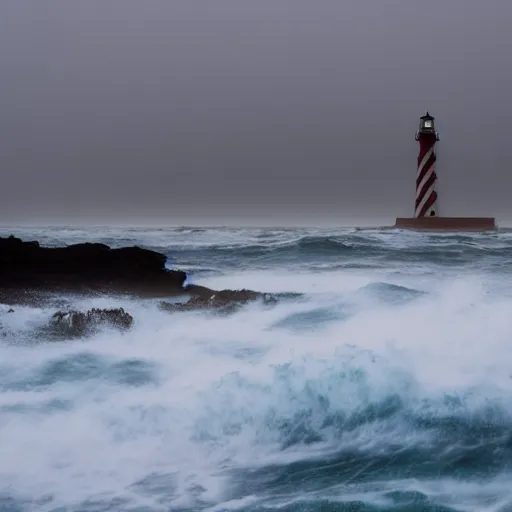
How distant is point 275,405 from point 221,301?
5.68 ft

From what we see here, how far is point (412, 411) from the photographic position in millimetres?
3348

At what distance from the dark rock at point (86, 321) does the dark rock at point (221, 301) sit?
0.39m

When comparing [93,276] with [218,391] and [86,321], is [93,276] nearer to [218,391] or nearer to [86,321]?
[86,321]

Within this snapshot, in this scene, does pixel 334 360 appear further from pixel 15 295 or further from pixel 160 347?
pixel 15 295

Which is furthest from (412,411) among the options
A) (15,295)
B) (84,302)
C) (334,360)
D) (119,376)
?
(15,295)

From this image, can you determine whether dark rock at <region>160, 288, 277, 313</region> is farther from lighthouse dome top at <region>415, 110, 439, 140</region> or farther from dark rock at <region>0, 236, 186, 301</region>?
lighthouse dome top at <region>415, 110, 439, 140</region>

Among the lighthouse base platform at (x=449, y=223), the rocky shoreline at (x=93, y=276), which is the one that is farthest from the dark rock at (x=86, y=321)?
the lighthouse base platform at (x=449, y=223)

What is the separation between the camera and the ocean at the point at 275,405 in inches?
106

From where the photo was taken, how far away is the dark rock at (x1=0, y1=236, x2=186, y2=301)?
5.25 m

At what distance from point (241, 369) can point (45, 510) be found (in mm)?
1560

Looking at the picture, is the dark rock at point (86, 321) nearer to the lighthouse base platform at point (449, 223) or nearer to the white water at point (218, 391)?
the white water at point (218, 391)

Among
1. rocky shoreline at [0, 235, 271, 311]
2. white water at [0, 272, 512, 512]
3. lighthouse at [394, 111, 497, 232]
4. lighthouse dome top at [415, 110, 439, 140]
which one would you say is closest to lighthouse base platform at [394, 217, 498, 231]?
lighthouse at [394, 111, 497, 232]

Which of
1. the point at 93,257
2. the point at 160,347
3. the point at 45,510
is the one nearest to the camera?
the point at 45,510

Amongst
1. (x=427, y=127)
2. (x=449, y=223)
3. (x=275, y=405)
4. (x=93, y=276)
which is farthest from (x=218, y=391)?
(x=427, y=127)
